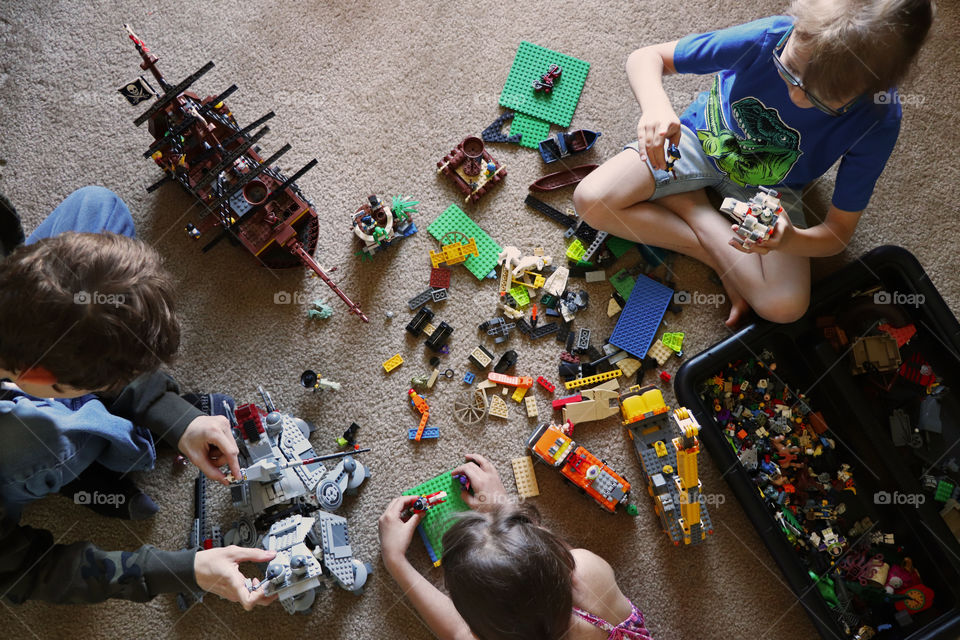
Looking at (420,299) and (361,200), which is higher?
(361,200)

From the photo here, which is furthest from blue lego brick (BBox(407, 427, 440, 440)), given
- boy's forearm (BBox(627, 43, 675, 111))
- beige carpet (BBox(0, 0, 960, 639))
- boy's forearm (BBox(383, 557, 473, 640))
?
boy's forearm (BBox(627, 43, 675, 111))

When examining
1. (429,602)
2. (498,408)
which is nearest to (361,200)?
(498,408)

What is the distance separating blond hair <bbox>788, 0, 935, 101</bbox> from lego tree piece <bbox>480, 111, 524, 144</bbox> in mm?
678

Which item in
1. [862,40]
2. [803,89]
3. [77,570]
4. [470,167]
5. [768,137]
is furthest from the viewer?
[470,167]

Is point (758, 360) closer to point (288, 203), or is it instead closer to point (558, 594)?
point (558, 594)

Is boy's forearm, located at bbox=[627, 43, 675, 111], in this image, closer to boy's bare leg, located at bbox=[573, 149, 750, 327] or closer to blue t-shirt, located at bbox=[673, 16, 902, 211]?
blue t-shirt, located at bbox=[673, 16, 902, 211]

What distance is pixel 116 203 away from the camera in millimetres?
1399

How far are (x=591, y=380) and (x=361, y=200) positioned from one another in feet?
2.19

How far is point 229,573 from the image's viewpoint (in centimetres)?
119

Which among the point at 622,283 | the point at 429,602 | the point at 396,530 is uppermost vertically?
the point at 622,283

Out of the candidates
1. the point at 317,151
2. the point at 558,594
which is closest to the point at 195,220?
the point at 317,151

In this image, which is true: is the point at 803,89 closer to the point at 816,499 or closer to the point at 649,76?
the point at 649,76

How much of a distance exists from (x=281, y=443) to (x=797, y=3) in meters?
1.21

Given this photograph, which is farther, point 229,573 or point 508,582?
point 229,573
